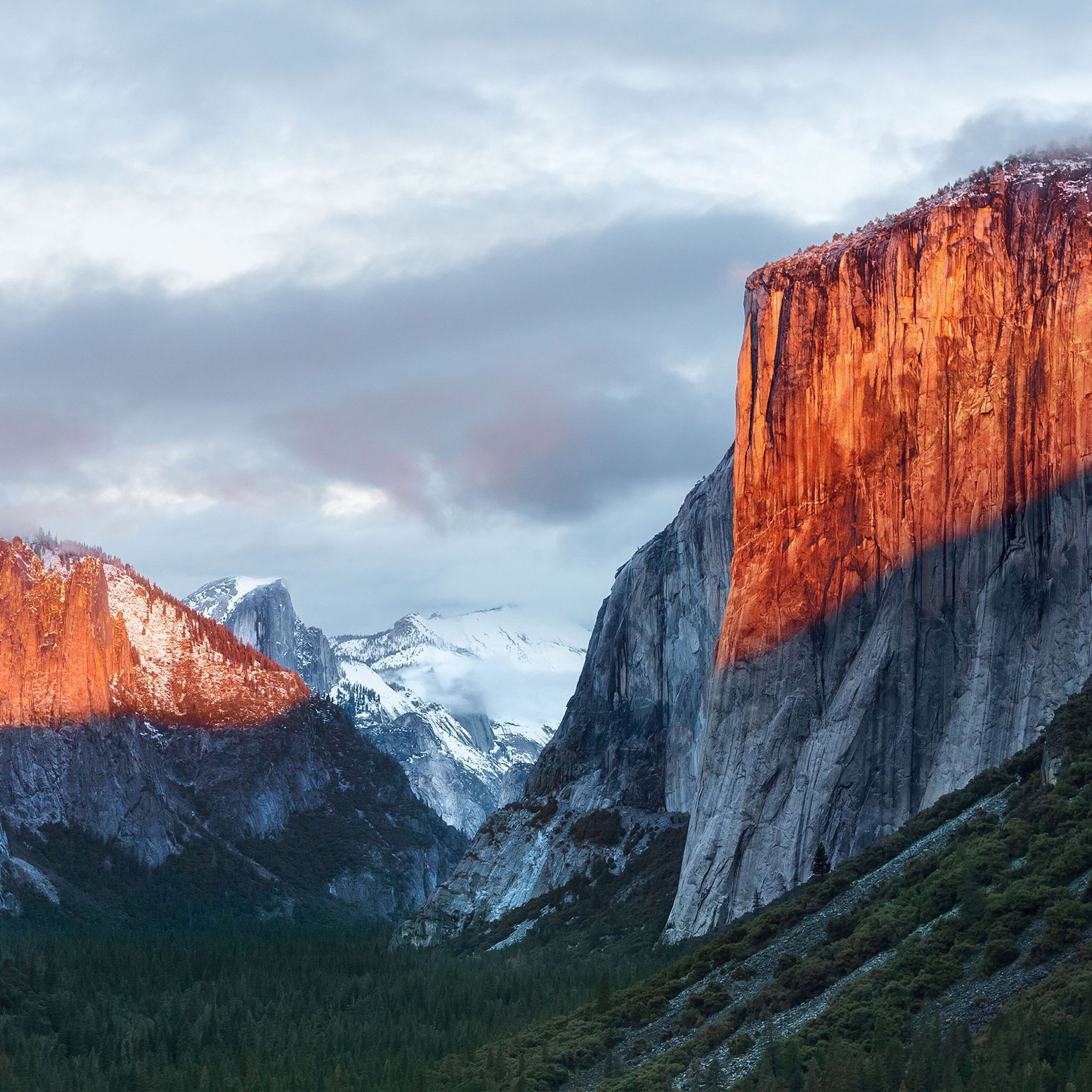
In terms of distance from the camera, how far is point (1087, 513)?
116125 mm

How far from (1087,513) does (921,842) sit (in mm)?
29635

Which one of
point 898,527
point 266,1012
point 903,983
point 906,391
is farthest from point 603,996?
point 266,1012

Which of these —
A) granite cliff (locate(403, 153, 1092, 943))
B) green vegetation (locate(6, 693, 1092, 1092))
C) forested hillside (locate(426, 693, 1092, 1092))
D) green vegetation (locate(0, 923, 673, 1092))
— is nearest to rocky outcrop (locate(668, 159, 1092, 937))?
granite cliff (locate(403, 153, 1092, 943))

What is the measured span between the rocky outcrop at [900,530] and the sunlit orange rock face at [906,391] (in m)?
0.18

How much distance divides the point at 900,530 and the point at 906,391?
10317 millimetres

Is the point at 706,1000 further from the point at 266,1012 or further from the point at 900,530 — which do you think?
the point at 266,1012

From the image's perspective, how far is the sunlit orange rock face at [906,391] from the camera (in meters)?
122

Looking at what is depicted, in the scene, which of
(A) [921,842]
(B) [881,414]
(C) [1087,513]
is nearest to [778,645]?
(B) [881,414]

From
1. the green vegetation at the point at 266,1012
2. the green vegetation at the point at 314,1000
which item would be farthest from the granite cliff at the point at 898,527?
the green vegetation at the point at 266,1012

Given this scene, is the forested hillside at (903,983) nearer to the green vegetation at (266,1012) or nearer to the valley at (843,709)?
the valley at (843,709)

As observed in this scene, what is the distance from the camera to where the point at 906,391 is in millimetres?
129250

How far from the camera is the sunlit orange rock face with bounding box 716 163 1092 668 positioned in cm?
12150

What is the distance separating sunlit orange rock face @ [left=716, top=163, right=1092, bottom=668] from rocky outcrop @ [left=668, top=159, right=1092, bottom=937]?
180 mm

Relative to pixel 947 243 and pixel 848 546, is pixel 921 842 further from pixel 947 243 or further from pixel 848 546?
pixel 947 243
